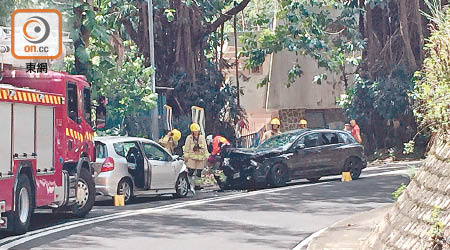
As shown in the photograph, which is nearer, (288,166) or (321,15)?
(288,166)

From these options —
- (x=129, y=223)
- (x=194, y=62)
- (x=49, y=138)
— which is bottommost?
(x=129, y=223)

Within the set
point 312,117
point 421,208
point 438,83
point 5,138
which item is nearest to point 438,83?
point 438,83

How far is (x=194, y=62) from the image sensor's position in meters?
38.9

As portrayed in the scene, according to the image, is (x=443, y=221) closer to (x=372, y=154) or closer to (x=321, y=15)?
(x=321, y=15)

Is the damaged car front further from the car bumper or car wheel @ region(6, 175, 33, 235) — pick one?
car wheel @ region(6, 175, 33, 235)

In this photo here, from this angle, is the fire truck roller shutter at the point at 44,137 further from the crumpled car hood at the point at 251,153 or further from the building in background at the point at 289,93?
the building in background at the point at 289,93

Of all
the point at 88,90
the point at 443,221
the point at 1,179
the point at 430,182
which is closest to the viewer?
the point at 443,221

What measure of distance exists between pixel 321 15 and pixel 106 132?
9642mm

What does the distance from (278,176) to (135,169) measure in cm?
493

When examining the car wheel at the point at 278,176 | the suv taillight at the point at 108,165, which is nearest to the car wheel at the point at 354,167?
the car wheel at the point at 278,176

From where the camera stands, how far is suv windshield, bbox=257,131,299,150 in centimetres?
2840

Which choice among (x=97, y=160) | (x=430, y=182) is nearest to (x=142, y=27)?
(x=97, y=160)

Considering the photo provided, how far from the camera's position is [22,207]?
57.0 ft

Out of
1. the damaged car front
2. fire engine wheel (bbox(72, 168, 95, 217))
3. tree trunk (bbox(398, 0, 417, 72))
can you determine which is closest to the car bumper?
fire engine wheel (bbox(72, 168, 95, 217))
